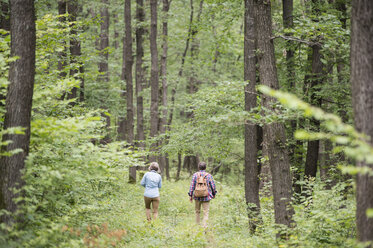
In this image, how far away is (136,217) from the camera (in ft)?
34.8

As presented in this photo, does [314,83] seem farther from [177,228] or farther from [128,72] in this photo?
[128,72]

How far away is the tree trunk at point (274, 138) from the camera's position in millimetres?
6523

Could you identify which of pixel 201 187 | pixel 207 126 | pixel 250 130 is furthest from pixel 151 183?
pixel 250 130

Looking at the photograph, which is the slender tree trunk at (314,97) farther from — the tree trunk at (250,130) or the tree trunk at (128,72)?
the tree trunk at (128,72)

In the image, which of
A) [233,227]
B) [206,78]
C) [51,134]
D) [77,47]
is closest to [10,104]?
[51,134]

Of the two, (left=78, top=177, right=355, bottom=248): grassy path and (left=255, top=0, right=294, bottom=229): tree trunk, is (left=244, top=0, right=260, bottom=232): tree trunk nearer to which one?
(left=78, top=177, right=355, bottom=248): grassy path

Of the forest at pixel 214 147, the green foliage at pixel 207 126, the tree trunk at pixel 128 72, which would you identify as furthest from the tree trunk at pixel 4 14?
the tree trunk at pixel 128 72

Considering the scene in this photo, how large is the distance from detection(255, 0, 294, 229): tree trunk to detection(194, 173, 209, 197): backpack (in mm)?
3595

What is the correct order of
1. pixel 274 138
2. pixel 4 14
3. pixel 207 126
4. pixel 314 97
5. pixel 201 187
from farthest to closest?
pixel 314 97
pixel 201 187
pixel 207 126
pixel 4 14
pixel 274 138

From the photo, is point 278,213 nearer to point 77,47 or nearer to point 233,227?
point 233,227

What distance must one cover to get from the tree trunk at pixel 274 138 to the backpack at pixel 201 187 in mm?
3595

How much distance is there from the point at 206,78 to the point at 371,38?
23022 mm

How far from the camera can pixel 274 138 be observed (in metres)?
6.52

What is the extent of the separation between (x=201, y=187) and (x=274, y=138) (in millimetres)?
4106
